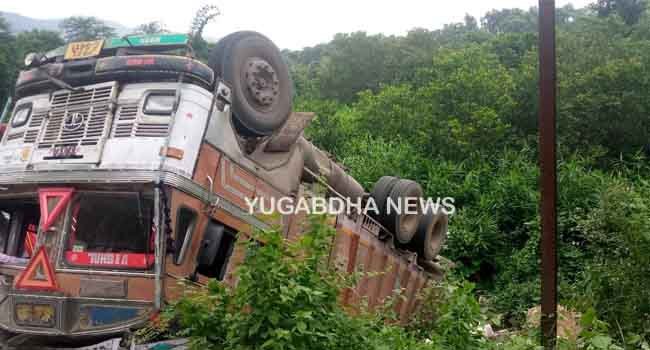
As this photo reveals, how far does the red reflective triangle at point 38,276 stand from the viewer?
170 inches

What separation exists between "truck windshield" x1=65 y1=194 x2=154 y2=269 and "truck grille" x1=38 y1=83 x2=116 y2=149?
467 mm

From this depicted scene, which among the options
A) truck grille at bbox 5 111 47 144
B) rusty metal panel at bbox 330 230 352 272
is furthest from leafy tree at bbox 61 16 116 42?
rusty metal panel at bbox 330 230 352 272

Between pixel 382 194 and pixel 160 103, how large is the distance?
3.36 meters

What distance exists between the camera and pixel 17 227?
5.30 meters

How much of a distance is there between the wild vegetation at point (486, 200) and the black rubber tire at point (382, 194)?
3.70ft

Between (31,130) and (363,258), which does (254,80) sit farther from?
(363,258)

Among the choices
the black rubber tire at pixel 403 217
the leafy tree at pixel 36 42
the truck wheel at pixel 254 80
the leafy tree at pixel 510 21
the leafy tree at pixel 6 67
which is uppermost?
the leafy tree at pixel 510 21

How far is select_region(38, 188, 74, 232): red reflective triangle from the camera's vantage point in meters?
4.46

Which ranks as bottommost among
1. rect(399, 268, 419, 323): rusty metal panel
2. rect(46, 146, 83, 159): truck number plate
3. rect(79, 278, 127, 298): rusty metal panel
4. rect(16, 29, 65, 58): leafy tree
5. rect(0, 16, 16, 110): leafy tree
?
rect(399, 268, 419, 323): rusty metal panel

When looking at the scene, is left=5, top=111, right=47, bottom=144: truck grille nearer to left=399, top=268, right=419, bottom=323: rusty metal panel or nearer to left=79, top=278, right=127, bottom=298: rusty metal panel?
left=79, top=278, right=127, bottom=298: rusty metal panel

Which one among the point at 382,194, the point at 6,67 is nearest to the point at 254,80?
the point at 382,194

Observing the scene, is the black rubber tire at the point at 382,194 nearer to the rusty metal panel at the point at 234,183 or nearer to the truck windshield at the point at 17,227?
the rusty metal panel at the point at 234,183

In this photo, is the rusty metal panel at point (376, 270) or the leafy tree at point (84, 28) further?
the leafy tree at point (84, 28)

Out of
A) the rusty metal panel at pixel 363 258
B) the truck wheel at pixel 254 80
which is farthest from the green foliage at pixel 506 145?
the truck wheel at pixel 254 80
